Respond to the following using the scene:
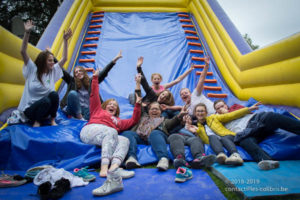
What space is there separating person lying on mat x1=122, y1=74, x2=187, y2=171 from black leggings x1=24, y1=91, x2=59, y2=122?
71 centimetres

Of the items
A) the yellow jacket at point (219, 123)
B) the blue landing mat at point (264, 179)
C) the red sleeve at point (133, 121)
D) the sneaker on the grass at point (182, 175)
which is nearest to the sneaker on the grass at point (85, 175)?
the sneaker on the grass at point (182, 175)

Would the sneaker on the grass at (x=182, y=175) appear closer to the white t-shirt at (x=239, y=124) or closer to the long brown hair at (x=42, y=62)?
the white t-shirt at (x=239, y=124)

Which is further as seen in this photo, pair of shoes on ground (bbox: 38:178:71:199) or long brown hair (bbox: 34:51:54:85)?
long brown hair (bbox: 34:51:54:85)

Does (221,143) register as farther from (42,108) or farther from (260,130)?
(42,108)

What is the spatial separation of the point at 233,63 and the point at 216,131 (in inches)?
64.7

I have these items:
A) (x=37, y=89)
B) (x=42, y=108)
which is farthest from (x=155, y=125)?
(x=37, y=89)

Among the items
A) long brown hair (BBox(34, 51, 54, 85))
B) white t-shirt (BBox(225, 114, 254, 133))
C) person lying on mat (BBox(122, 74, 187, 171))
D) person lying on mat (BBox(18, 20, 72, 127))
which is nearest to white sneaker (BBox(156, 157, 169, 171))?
person lying on mat (BBox(122, 74, 187, 171))

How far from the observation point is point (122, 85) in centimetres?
353

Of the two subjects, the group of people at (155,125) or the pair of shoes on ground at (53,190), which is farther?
the group of people at (155,125)

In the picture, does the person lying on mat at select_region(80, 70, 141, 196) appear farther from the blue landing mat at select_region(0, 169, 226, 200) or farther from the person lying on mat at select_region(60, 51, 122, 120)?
the person lying on mat at select_region(60, 51, 122, 120)

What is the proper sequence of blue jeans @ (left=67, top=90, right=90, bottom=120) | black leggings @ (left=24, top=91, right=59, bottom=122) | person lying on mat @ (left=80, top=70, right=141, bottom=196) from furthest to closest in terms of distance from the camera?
blue jeans @ (left=67, top=90, right=90, bottom=120), black leggings @ (left=24, top=91, right=59, bottom=122), person lying on mat @ (left=80, top=70, right=141, bottom=196)

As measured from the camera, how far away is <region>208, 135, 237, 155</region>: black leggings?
1712 millimetres

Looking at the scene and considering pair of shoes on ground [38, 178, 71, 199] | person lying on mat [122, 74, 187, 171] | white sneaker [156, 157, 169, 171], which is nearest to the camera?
pair of shoes on ground [38, 178, 71, 199]

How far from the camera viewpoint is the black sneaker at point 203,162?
5.04 ft
